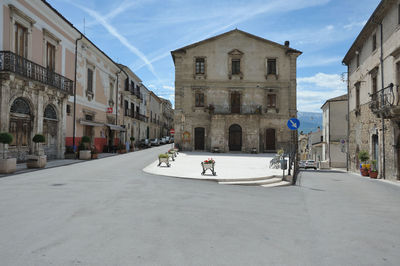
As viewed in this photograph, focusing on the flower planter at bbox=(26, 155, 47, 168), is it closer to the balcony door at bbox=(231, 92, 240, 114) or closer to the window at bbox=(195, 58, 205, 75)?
the window at bbox=(195, 58, 205, 75)

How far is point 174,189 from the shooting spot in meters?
8.28

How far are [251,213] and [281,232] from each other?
1203mm

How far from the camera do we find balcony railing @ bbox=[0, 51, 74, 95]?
13.2 meters

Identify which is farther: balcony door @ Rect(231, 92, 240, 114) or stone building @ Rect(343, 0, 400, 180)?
balcony door @ Rect(231, 92, 240, 114)

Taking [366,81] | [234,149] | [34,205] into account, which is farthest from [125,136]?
[34,205]

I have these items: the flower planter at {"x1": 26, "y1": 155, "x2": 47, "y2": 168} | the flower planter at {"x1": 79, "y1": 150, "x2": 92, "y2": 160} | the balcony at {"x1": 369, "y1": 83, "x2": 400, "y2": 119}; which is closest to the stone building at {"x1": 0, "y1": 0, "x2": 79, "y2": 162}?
the flower planter at {"x1": 79, "y1": 150, "x2": 92, "y2": 160}

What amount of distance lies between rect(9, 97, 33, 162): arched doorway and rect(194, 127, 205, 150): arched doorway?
16.3 m

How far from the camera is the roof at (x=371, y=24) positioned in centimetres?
1391

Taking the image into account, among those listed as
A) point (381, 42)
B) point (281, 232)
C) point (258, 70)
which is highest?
point (258, 70)

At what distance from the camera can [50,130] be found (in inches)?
711

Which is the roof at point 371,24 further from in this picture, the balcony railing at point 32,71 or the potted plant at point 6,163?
the potted plant at point 6,163

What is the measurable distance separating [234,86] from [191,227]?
84.6ft

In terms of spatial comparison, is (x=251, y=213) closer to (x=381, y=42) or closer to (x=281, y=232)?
(x=281, y=232)

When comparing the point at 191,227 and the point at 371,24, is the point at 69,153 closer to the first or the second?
the point at 191,227
